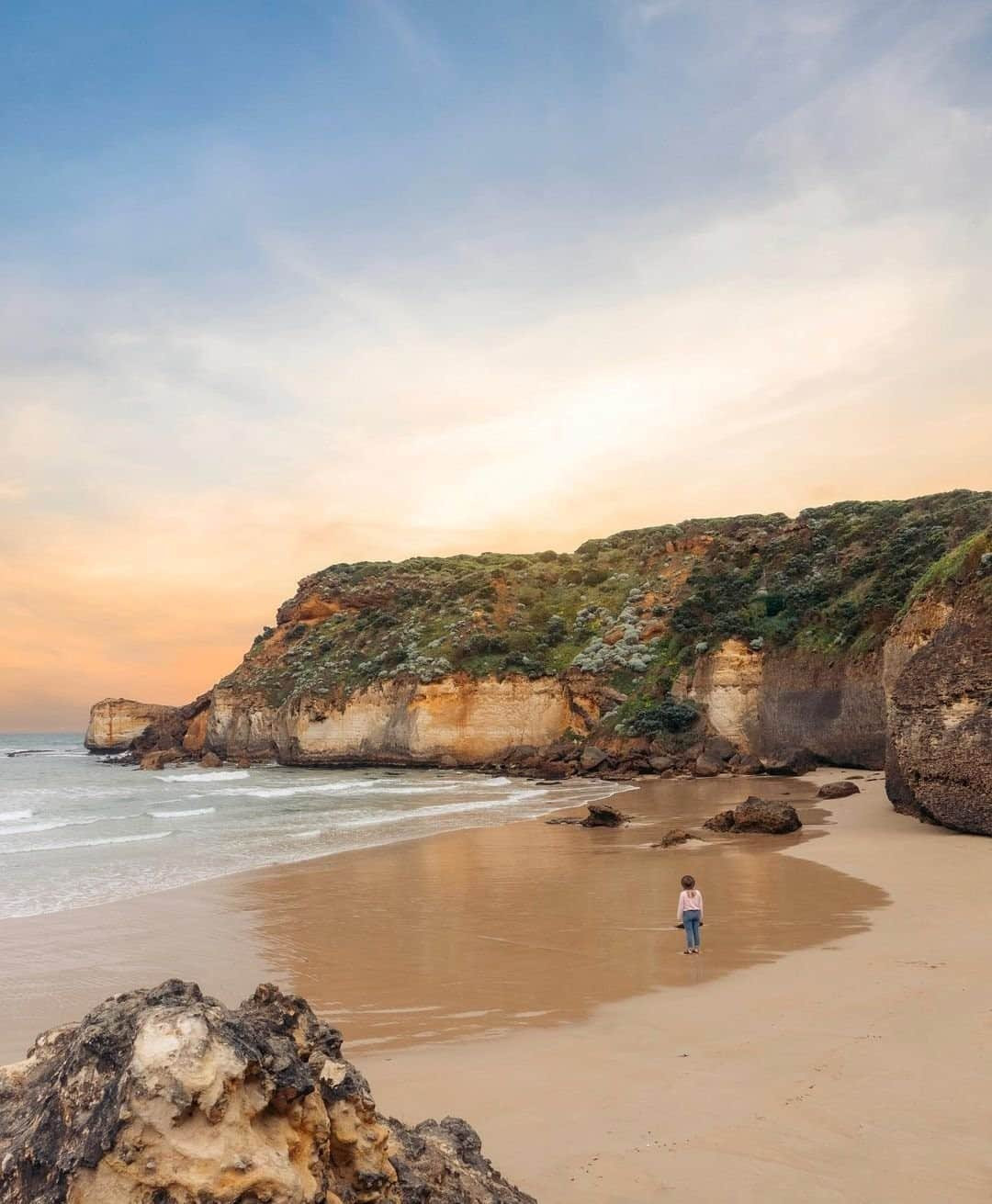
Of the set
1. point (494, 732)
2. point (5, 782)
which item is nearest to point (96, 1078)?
point (494, 732)

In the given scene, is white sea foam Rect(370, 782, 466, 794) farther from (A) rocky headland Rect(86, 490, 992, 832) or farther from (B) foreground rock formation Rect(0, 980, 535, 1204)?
(B) foreground rock formation Rect(0, 980, 535, 1204)

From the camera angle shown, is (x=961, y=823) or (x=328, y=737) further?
(x=328, y=737)

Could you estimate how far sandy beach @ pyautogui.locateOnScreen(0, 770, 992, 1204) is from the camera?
481cm

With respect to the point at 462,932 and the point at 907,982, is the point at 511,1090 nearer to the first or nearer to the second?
the point at 907,982

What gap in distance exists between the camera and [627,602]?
58281mm

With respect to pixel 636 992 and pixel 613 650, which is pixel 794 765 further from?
pixel 636 992

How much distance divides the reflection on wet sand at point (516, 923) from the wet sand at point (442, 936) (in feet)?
0.12

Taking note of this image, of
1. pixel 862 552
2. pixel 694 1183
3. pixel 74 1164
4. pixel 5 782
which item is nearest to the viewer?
pixel 74 1164

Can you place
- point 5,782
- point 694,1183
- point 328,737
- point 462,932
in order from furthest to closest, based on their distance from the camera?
point 328,737 → point 5,782 → point 462,932 → point 694,1183

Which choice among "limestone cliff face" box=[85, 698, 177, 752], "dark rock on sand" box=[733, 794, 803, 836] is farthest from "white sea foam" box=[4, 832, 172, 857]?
"limestone cliff face" box=[85, 698, 177, 752]

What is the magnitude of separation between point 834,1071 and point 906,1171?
55.0 inches

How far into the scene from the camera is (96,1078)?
2.86 metres

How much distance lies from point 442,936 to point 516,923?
3.51ft

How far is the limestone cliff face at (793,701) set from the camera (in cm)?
3478
